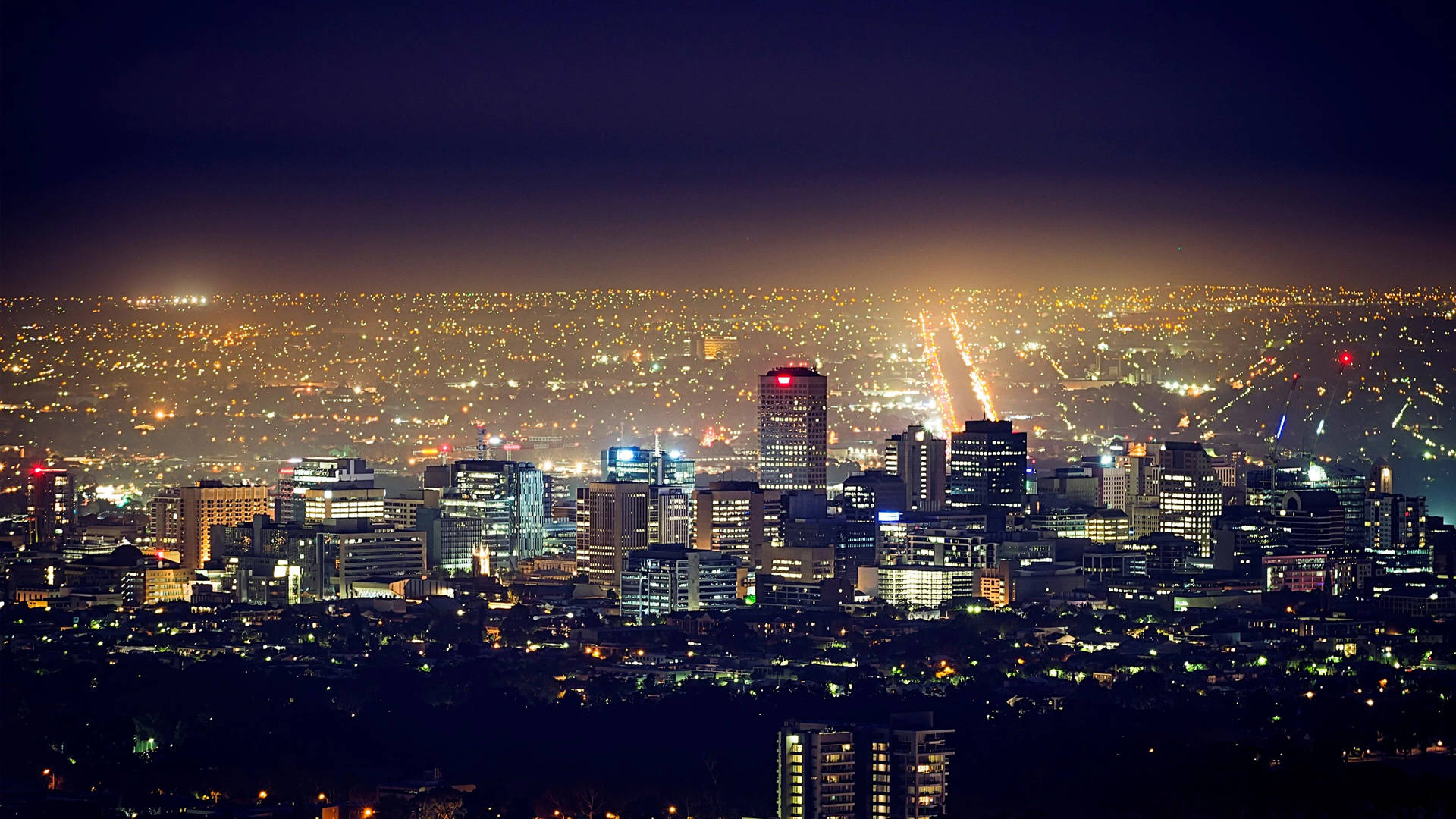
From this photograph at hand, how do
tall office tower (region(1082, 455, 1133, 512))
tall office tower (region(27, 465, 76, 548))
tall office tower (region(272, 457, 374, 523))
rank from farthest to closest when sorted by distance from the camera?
tall office tower (region(1082, 455, 1133, 512)) < tall office tower (region(272, 457, 374, 523)) < tall office tower (region(27, 465, 76, 548))

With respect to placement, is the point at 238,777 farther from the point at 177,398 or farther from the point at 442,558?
the point at 177,398

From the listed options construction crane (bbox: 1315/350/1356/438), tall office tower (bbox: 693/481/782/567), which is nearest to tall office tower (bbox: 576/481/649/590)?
tall office tower (bbox: 693/481/782/567)

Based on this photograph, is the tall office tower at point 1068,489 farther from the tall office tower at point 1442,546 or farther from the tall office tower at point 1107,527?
the tall office tower at point 1442,546

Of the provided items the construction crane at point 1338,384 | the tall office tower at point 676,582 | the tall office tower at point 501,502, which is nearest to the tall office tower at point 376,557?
the tall office tower at point 501,502

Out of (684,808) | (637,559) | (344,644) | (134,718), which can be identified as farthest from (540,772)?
(637,559)

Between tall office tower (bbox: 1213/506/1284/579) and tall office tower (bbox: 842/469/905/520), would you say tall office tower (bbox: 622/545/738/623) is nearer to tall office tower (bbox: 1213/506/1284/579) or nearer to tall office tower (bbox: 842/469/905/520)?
tall office tower (bbox: 842/469/905/520)

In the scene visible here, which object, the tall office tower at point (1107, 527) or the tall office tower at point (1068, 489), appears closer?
the tall office tower at point (1107, 527)

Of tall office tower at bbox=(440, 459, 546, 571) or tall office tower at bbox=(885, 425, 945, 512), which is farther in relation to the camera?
tall office tower at bbox=(885, 425, 945, 512)
